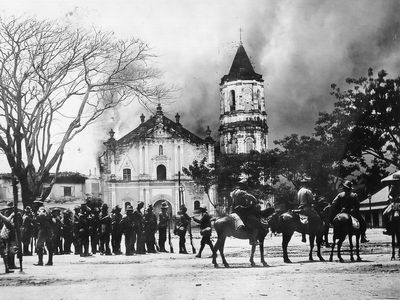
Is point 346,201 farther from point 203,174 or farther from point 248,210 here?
point 203,174

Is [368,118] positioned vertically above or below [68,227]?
above

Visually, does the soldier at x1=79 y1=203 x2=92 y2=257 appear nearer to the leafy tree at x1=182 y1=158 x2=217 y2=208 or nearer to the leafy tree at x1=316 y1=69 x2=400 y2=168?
the leafy tree at x1=316 y1=69 x2=400 y2=168

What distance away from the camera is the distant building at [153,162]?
180 feet

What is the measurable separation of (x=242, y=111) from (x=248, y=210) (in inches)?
1741

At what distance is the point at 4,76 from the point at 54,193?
4094 centimetres

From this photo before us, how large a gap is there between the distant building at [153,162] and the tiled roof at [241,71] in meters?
5.59

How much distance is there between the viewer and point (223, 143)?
188 ft

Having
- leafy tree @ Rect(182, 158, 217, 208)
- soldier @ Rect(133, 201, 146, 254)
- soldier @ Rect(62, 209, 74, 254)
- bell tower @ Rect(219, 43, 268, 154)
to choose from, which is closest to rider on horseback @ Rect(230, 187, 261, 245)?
soldier @ Rect(133, 201, 146, 254)

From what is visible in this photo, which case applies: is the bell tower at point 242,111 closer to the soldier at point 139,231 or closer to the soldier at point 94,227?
the soldier at point 94,227

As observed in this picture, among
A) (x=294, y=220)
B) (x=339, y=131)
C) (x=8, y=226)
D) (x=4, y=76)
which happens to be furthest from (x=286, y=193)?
(x=8, y=226)

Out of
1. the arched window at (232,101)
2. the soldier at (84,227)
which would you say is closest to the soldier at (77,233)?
the soldier at (84,227)

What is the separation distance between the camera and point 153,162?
56.0 metres

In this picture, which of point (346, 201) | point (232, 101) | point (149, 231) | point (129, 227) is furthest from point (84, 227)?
point (232, 101)

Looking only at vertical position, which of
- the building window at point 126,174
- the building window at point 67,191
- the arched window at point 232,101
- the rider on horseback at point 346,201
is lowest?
the rider on horseback at point 346,201
